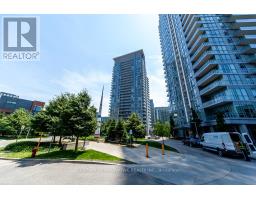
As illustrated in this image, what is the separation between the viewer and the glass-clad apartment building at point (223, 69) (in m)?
29.4

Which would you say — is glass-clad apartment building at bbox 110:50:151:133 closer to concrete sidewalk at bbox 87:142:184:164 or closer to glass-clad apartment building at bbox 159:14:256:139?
glass-clad apartment building at bbox 159:14:256:139

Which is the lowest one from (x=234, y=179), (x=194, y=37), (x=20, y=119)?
(x=234, y=179)

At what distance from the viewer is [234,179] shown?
24.4ft

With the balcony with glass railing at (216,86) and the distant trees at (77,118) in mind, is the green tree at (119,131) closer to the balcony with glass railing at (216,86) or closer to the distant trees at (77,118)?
the distant trees at (77,118)

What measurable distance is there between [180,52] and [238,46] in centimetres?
2180

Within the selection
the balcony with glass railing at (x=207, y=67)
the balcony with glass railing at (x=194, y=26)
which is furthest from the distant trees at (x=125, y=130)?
the balcony with glass railing at (x=194, y=26)

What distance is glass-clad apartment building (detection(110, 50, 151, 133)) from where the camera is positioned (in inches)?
4417

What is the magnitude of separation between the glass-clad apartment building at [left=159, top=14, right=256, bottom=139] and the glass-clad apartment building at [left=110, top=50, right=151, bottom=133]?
63.1 meters

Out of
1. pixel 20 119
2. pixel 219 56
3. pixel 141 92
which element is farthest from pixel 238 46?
pixel 141 92

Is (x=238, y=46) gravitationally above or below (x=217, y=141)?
above

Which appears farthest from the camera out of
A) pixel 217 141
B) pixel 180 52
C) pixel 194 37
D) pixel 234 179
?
pixel 180 52

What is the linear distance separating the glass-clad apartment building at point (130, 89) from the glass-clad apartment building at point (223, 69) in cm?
6309
